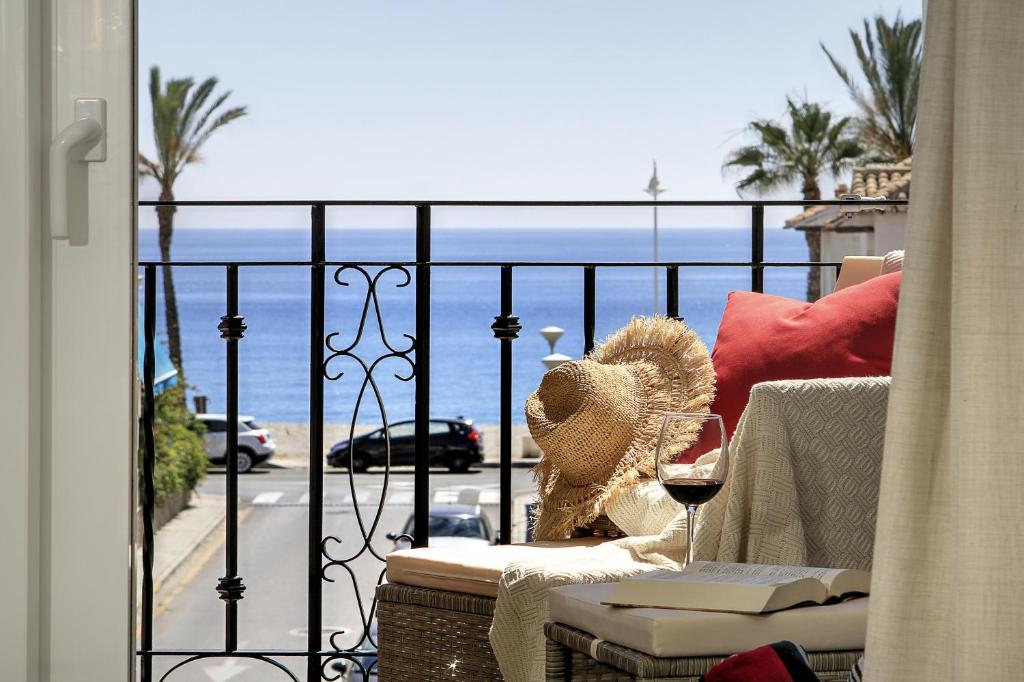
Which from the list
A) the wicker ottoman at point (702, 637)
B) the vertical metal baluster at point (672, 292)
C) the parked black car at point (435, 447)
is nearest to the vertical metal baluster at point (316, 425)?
the vertical metal baluster at point (672, 292)

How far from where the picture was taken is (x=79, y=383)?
106 cm

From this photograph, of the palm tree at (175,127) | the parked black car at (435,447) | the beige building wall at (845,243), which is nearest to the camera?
the palm tree at (175,127)

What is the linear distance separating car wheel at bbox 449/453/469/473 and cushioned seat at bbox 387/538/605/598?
31.3 m

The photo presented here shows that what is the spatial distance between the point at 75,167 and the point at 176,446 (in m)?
23.9

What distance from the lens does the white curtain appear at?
0.70m

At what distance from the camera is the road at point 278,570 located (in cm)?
2442

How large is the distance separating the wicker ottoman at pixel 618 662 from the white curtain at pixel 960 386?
1.99 feet

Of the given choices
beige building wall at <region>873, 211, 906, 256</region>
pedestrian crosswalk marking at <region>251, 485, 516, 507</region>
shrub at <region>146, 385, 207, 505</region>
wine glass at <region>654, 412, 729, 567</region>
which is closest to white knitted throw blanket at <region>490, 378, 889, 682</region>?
wine glass at <region>654, 412, 729, 567</region>

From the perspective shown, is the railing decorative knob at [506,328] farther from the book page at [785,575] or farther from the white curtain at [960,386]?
the white curtain at [960,386]

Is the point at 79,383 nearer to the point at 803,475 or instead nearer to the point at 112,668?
the point at 112,668

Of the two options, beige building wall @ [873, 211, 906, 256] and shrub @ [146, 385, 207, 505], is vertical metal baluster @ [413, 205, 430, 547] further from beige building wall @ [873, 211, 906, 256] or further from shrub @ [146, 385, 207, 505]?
shrub @ [146, 385, 207, 505]

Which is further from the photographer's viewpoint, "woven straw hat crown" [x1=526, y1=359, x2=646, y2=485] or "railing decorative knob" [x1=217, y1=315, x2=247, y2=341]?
"railing decorative knob" [x1=217, y1=315, x2=247, y2=341]

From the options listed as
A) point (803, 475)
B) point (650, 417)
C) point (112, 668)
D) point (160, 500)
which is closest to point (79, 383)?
point (112, 668)

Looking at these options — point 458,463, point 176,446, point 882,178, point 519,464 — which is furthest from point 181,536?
point 882,178
